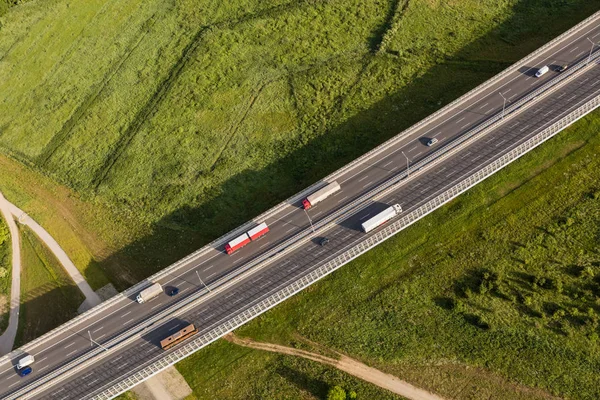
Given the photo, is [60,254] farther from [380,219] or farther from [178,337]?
[380,219]

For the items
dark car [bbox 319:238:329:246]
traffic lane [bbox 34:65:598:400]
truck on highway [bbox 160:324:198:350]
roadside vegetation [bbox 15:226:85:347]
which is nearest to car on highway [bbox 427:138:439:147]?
traffic lane [bbox 34:65:598:400]

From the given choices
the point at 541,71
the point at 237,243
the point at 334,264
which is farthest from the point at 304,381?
the point at 541,71

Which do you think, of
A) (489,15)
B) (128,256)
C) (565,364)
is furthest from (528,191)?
(128,256)

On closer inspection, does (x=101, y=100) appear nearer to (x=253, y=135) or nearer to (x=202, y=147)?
(x=202, y=147)

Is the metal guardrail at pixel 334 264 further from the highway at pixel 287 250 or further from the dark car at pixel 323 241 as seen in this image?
the dark car at pixel 323 241

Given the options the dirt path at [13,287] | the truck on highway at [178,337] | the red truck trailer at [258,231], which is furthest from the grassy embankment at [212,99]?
the truck on highway at [178,337]
